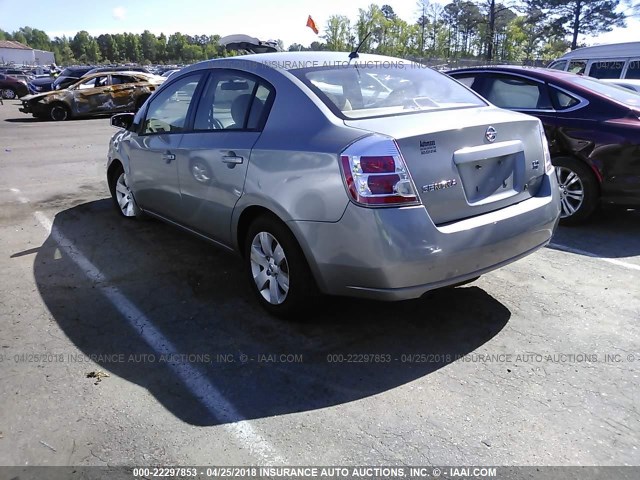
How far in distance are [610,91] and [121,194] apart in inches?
209

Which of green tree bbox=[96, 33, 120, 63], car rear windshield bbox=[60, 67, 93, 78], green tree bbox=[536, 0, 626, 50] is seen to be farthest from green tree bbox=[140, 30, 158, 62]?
car rear windshield bbox=[60, 67, 93, 78]

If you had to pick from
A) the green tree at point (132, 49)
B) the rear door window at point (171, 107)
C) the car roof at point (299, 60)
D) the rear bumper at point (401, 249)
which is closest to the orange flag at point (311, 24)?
the rear door window at point (171, 107)

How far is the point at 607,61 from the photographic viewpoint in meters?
12.1

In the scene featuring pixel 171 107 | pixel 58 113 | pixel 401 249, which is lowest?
pixel 58 113

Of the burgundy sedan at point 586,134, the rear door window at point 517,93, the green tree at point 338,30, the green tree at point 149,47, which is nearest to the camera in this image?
the burgundy sedan at point 586,134

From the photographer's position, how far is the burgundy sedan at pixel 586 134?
5.17 metres

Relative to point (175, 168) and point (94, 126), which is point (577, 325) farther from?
point (94, 126)

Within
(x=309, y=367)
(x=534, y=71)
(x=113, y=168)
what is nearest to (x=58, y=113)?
(x=113, y=168)

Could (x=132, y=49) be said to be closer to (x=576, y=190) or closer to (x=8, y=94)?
(x=8, y=94)

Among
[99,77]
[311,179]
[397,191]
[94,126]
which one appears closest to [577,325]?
[397,191]

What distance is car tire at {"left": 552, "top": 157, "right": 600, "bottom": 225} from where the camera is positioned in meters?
5.43

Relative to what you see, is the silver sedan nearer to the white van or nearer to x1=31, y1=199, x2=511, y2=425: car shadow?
x1=31, y1=199, x2=511, y2=425: car shadow

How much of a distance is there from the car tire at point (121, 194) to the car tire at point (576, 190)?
14.3ft

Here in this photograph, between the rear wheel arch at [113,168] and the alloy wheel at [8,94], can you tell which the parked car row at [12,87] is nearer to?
the alloy wheel at [8,94]
